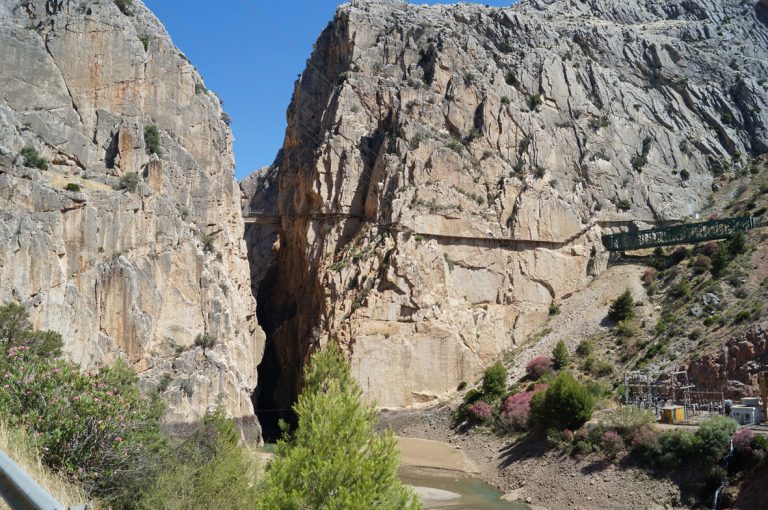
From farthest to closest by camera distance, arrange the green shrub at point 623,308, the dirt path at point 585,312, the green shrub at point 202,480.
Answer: the dirt path at point 585,312 < the green shrub at point 623,308 < the green shrub at point 202,480

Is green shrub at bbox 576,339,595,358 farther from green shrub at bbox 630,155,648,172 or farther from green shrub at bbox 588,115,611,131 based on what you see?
green shrub at bbox 588,115,611,131

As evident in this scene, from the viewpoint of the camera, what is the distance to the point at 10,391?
55.6 feet

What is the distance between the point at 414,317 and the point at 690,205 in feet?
126

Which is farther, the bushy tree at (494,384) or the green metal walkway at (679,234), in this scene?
the green metal walkway at (679,234)

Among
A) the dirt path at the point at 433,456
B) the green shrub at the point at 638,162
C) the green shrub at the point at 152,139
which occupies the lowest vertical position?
the dirt path at the point at 433,456

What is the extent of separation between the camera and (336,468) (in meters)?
16.7

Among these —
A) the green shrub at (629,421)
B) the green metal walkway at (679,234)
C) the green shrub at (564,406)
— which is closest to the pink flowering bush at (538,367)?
the green shrub at (564,406)

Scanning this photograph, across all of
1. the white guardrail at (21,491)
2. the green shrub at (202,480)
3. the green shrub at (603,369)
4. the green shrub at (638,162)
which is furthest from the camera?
the green shrub at (638,162)

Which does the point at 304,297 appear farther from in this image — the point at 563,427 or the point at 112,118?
the point at 563,427

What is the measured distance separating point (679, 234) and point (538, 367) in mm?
24621

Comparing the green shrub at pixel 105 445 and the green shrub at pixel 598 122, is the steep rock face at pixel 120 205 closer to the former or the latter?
the green shrub at pixel 105 445

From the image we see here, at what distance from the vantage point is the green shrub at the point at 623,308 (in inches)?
2525

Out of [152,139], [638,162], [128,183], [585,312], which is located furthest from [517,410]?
[638,162]

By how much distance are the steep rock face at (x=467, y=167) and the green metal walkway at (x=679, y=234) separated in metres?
2.65
